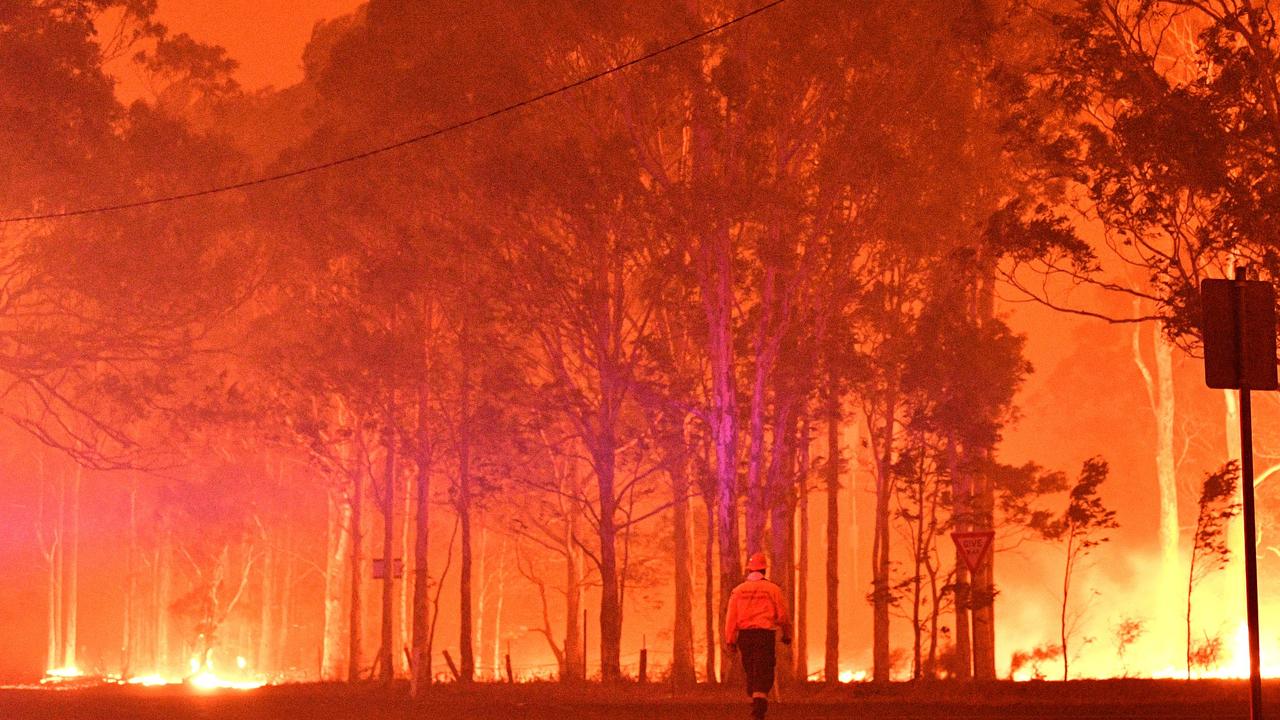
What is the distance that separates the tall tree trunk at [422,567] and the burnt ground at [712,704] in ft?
4.97

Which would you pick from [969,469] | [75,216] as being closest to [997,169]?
[969,469]

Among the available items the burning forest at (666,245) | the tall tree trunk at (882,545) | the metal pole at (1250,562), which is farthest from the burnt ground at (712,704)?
the metal pole at (1250,562)

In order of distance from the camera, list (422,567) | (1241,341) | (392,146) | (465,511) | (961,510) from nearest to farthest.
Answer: (1241,341) → (961,510) → (422,567) → (392,146) → (465,511)

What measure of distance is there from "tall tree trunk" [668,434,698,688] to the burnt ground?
4089 millimetres

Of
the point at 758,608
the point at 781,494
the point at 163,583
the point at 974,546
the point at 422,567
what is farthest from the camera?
the point at 163,583

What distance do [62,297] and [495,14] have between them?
1043cm

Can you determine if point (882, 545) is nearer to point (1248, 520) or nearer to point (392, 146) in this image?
point (392, 146)

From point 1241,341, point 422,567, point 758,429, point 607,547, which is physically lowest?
point 422,567

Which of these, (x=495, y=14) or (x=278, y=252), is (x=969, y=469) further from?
(x=278, y=252)

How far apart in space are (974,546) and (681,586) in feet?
44.2

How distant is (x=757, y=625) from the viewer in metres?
15.5

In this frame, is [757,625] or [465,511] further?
[465,511]

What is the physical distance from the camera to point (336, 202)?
3456 cm

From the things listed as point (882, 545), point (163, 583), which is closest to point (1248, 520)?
point (882, 545)
